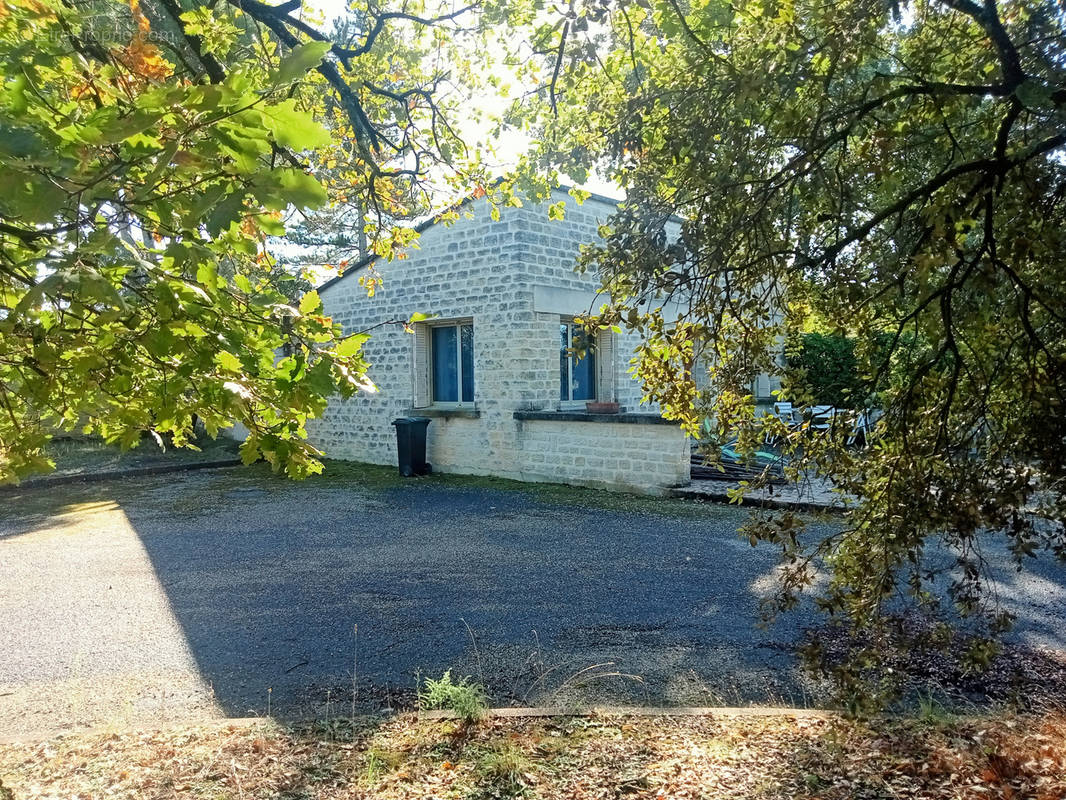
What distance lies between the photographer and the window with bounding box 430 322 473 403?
1280 cm

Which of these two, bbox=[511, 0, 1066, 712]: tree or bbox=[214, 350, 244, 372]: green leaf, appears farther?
bbox=[511, 0, 1066, 712]: tree

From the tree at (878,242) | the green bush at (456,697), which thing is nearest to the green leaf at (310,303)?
the tree at (878,242)

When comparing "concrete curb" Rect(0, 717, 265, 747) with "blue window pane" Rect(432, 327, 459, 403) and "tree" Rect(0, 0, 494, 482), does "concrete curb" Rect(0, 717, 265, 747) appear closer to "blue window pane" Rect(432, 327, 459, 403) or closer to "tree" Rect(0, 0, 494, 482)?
"tree" Rect(0, 0, 494, 482)

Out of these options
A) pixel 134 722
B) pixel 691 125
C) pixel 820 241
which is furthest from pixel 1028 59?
pixel 134 722

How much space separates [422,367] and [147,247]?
1074 centimetres

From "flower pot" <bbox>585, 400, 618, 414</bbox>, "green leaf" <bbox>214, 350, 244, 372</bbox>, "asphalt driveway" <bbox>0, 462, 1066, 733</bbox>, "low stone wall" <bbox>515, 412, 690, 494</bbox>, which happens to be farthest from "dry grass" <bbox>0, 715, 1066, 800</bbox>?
"flower pot" <bbox>585, 400, 618, 414</bbox>

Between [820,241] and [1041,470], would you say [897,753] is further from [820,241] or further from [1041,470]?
[820,241]

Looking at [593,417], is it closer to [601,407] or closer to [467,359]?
[601,407]

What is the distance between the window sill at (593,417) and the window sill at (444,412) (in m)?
1.07

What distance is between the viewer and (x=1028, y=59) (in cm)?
271

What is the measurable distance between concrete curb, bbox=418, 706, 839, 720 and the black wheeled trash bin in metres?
9.29

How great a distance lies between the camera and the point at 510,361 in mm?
11688

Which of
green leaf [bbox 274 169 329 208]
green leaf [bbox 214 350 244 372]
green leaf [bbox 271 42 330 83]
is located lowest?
green leaf [bbox 214 350 244 372]

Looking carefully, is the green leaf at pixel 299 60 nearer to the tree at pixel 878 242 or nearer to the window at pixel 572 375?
the tree at pixel 878 242
